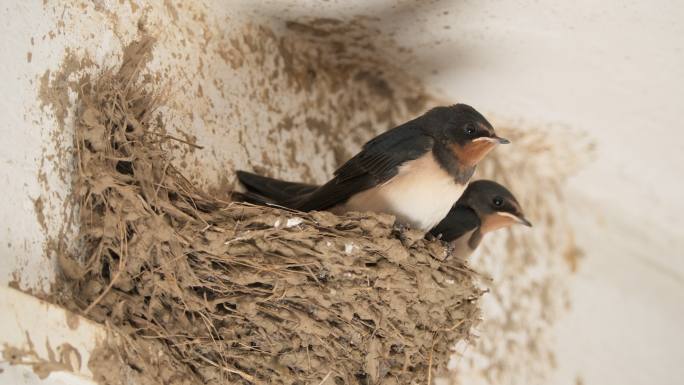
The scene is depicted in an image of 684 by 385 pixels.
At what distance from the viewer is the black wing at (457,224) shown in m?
3.95

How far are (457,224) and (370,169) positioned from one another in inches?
25.2

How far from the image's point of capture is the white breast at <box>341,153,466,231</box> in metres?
3.43

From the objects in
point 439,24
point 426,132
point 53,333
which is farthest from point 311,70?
point 53,333

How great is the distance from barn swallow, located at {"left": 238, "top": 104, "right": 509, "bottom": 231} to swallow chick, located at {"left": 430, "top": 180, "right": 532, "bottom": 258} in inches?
18.0

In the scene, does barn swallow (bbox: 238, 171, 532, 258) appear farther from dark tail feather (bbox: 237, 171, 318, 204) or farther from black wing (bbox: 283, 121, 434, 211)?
dark tail feather (bbox: 237, 171, 318, 204)

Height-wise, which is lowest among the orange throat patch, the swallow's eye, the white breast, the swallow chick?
the swallow chick

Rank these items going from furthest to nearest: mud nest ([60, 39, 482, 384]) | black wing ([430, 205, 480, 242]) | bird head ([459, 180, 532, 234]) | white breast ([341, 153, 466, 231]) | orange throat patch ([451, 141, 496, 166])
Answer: bird head ([459, 180, 532, 234]) → black wing ([430, 205, 480, 242]) → orange throat patch ([451, 141, 496, 166]) → white breast ([341, 153, 466, 231]) → mud nest ([60, 39, 482, 384])

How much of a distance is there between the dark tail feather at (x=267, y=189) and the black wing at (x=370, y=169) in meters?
0.05

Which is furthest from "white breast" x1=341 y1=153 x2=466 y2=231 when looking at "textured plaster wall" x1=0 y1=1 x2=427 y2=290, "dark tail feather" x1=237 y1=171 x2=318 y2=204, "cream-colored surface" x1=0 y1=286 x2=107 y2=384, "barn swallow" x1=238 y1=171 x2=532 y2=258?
"cream-colored surface" x1=0 y1=286 x2=107 y2=384

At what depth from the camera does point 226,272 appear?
9.66ft

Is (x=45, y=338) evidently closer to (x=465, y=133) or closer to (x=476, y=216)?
(x=465, y=133)

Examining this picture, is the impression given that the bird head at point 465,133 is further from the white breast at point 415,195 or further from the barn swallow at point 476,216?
the barn swallow at point 476,216

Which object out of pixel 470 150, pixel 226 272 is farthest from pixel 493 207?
pixel 226 272

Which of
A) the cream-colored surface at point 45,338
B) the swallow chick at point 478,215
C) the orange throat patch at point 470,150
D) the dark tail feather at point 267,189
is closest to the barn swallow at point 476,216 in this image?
the swallow chick at point 478,215
